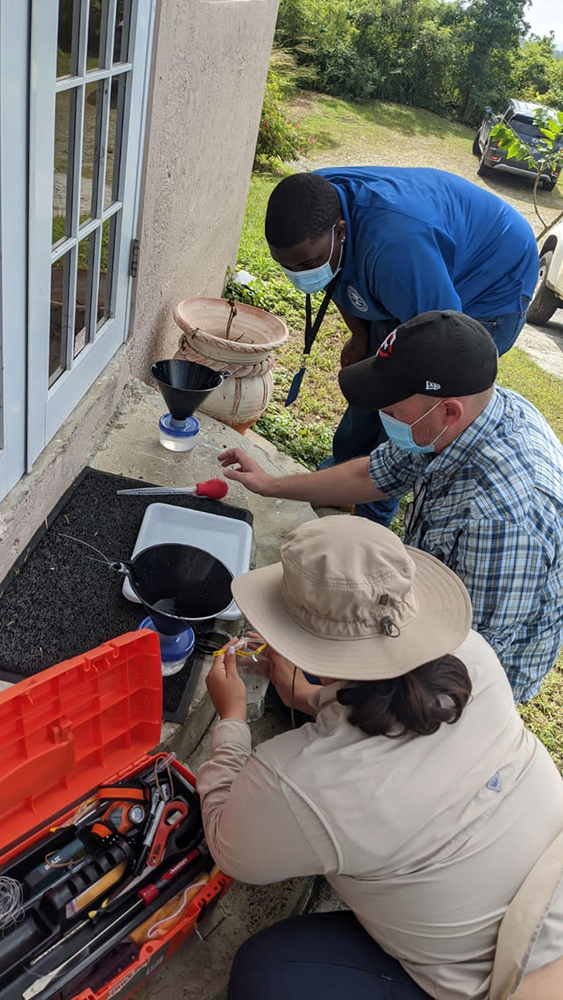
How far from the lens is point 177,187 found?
140 inches

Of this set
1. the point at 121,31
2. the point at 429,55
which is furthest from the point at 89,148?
the point at 429,55

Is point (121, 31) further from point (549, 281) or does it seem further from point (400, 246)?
point (549, 281)

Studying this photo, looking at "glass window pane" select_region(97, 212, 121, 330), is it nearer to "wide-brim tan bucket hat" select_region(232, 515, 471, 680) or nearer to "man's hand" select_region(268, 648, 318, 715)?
"man's hand" select_region(268, 648, 318, 715)

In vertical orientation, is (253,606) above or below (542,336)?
above

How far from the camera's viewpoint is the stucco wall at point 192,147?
10.1ft

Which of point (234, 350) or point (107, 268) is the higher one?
point (107, 268)

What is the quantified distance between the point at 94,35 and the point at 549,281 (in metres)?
6.58

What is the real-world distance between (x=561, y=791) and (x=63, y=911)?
1.10m

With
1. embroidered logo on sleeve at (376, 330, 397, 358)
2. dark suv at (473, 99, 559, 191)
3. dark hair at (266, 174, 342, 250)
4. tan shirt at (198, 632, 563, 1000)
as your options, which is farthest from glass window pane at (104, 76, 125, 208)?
dark suv at (473, 99, 559, 191)

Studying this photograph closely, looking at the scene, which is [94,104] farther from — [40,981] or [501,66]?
[501,66]

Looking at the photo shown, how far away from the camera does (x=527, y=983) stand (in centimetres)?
146

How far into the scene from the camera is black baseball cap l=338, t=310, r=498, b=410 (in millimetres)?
1967

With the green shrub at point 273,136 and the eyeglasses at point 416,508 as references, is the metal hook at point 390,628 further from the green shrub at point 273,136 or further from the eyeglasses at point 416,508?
the green shrub at point 273,136

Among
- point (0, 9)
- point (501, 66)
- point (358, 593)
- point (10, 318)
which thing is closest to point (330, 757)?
point (358, 593)
